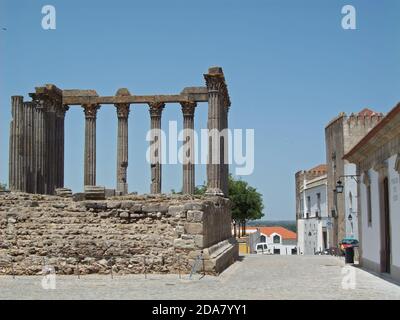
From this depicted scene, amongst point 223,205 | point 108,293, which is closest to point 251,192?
point 223,205

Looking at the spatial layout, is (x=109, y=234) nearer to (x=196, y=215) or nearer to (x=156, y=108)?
(x=196, y=215)

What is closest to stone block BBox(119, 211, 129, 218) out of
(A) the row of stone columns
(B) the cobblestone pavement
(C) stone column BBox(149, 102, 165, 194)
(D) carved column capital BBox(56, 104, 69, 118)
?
(B) the cobblestone pavement

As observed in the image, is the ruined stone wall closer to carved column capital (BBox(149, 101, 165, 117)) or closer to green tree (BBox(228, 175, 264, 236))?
carved column capital (BBox(149, 101, 165, 117))

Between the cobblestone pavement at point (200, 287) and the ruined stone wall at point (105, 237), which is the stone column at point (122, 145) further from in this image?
the cobblestone pavement at point (200, 287)

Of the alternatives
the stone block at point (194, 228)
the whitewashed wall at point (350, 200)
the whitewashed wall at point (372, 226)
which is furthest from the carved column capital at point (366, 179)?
the whitewashed wall at point (350, 200)

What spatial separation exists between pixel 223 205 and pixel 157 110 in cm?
657

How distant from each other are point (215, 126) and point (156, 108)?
4.53m

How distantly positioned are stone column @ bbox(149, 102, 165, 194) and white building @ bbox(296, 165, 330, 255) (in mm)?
17537

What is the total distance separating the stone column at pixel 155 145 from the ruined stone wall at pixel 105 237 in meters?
10.5

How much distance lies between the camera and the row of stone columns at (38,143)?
90.5 ft

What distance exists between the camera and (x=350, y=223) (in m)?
38.2

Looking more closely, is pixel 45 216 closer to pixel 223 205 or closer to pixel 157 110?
pixel 223 205

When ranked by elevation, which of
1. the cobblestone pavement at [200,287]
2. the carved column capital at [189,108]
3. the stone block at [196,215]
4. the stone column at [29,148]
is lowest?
the cobblestone pavement at [200,287]

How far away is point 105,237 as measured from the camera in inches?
703
